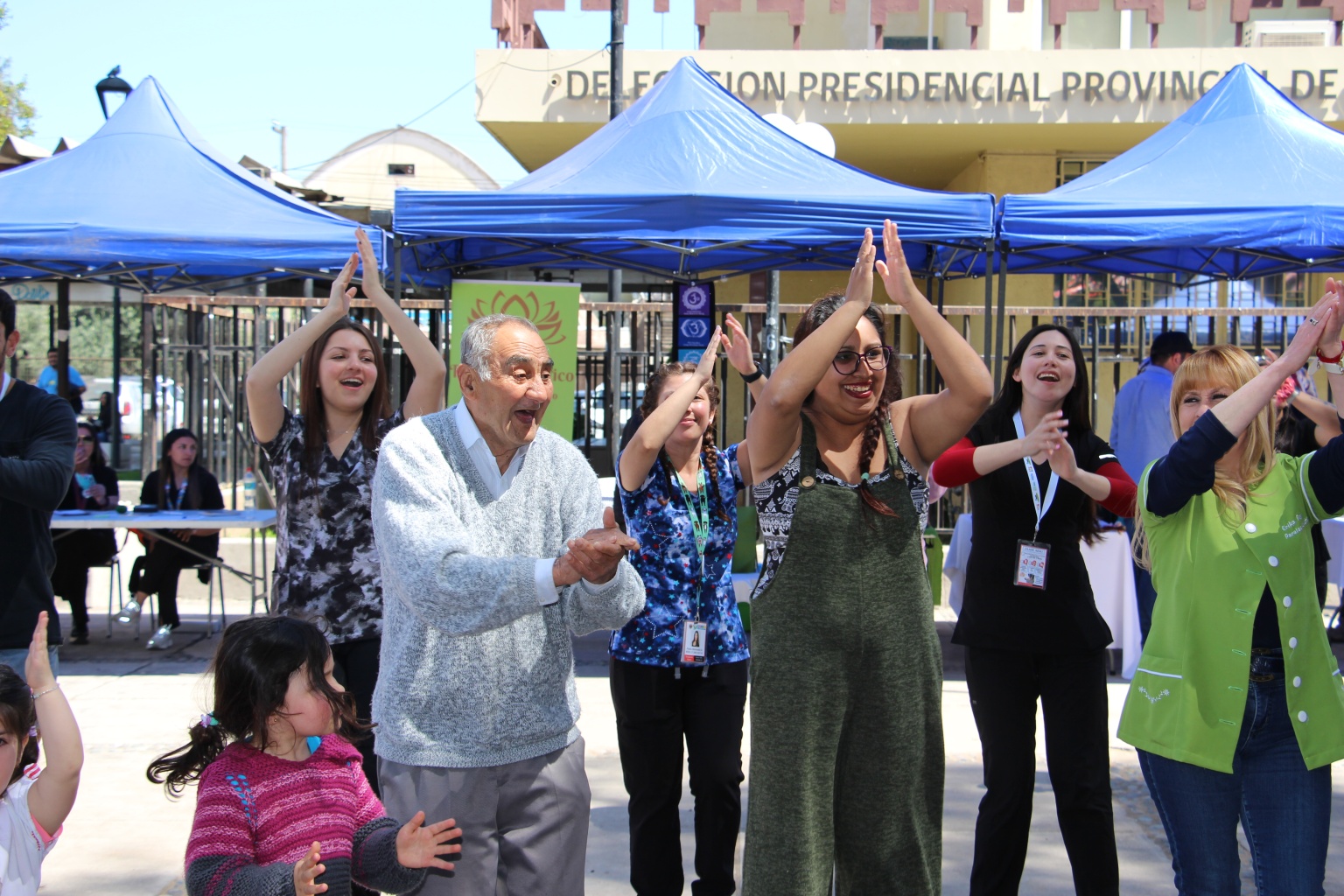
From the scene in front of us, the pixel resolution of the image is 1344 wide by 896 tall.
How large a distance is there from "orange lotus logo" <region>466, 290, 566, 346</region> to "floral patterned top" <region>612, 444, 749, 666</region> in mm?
3826

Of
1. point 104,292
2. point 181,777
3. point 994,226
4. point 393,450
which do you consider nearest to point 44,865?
point 181,777

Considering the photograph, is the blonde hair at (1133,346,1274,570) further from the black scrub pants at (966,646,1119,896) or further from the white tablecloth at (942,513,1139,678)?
the white tablecloth at (942,513,1139,678)

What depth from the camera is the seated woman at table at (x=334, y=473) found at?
11.1 ft

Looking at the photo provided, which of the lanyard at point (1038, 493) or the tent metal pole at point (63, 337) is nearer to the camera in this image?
the lanyard at point (1038, 493)

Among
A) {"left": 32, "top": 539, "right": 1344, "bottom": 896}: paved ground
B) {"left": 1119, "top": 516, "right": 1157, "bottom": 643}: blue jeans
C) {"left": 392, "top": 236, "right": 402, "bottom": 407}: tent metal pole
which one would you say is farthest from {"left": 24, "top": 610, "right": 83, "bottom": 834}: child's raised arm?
{"left": 1119, "top": 516, "right": 1157, "bottom": 643}: blue jeans

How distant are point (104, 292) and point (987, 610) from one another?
60.9 feet

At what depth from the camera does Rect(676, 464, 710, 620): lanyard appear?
3529 mm

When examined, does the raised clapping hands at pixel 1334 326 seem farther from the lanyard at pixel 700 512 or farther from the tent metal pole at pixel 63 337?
the tent metal pole at pixel 63 337

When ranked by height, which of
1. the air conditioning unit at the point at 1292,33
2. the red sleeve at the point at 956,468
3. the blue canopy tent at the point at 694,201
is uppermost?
the air conditioning unit at the point at 1292,33

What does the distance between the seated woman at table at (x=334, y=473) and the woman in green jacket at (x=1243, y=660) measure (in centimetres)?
211

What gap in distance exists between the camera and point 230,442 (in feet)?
32.5

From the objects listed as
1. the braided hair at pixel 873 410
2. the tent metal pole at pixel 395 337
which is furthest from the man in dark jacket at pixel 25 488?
the braided hair at pixel 873 410

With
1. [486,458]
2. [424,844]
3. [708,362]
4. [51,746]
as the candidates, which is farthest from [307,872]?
[708,362]

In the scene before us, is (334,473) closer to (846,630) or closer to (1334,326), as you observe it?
(846,630)
